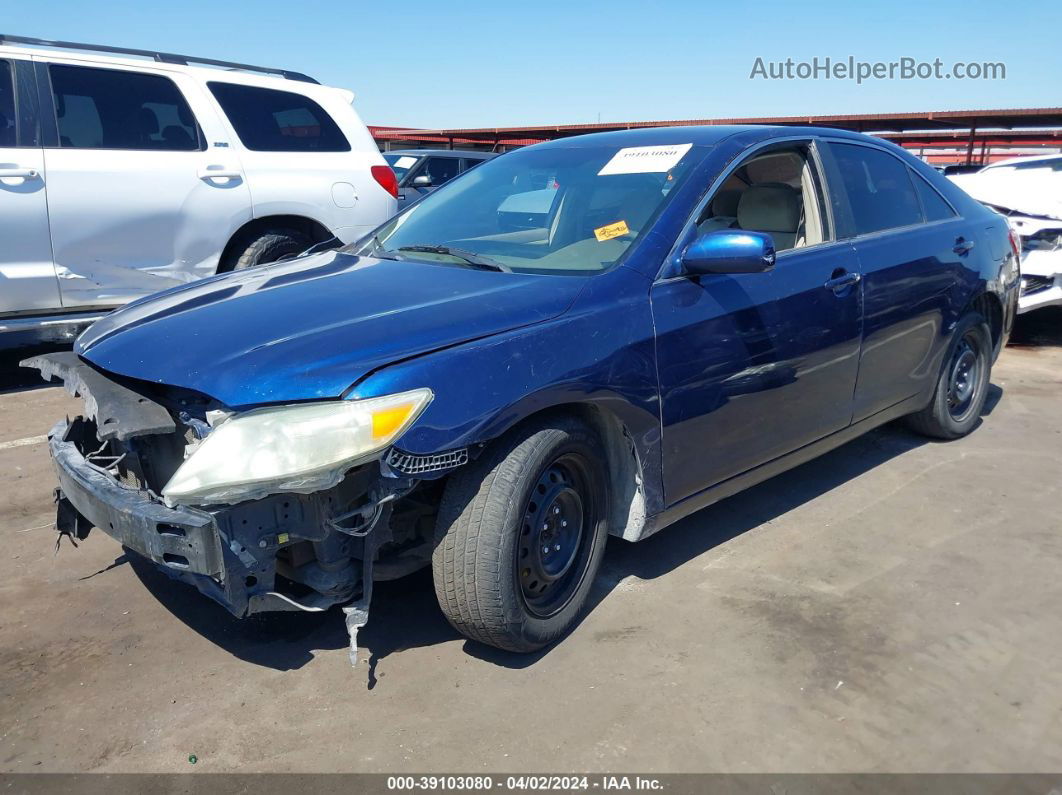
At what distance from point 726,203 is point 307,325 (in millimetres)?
1965

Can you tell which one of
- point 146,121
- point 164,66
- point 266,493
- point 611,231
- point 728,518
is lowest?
point 728,518

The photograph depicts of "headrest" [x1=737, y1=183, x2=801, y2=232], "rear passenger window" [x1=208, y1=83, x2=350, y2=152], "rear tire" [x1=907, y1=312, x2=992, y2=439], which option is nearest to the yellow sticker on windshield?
"headrest" [x1=737, y1=183, x2=801, y2=232]

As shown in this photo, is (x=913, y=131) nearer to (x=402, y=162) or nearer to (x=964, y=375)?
(x=402, y=162)

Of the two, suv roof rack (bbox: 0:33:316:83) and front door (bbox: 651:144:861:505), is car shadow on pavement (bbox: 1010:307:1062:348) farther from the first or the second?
suv roof rack (bbox: 0:33:316:83)

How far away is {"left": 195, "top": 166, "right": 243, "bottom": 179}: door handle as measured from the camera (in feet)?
19.7

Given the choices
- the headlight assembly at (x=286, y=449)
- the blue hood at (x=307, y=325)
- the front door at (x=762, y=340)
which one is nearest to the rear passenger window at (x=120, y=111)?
the blue hood at (x=307, y=325)

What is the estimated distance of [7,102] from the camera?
547cm

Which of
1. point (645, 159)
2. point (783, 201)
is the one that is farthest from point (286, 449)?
point (783, 201)

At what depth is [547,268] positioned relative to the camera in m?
3.10

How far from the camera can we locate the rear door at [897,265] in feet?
13.0

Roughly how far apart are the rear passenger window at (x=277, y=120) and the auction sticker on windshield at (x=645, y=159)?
3637mm

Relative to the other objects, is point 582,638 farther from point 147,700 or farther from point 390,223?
point 390,223

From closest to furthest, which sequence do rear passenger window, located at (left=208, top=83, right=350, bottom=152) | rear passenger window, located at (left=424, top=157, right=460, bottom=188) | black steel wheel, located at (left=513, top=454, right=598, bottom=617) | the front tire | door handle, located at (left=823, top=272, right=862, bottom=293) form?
the front tire < black steel wheel, located at (left=513, top=454, right=598, bottom=617) < door handle, located at (left=823, top=272, right=862, bottom=293) < rear passenger window, located at (left=208, top=83, right=350, bottom=152) < rear passenger window, located at (left=424, top=157, right=460, bottom=188)

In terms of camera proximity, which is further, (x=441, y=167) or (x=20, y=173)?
(x=441, y=167)
